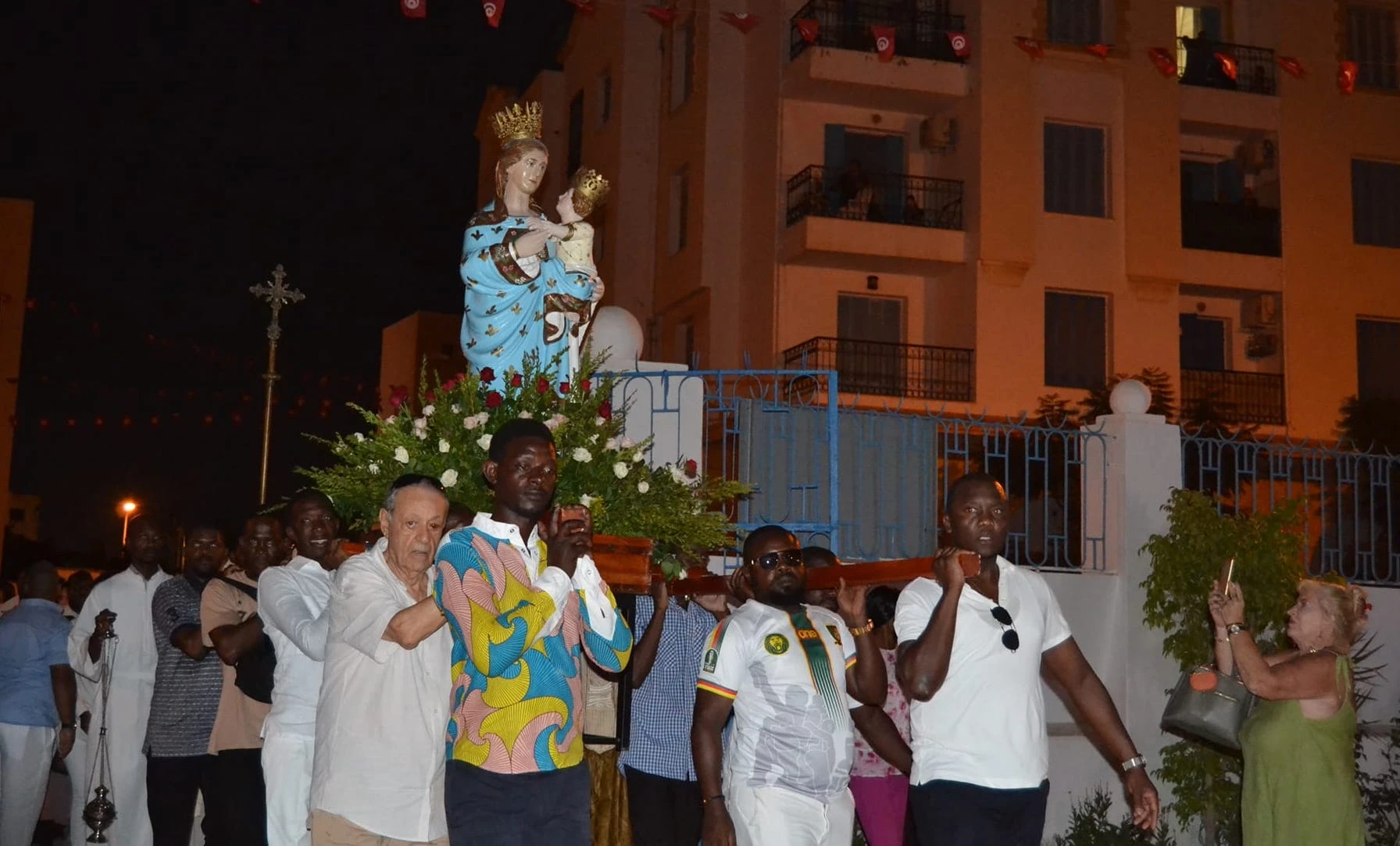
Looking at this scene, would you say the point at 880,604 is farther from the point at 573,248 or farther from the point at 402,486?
the point at 402,486

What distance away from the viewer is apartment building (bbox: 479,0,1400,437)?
25.2 m

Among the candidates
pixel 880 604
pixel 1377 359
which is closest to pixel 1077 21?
pixel 1377 359

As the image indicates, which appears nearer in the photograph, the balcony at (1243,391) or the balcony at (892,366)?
the balcony at (892,366)

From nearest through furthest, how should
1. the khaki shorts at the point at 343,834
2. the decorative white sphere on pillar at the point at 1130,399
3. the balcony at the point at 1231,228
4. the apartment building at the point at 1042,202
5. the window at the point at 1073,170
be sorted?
the khaki shorts at the point at 343,834, the decorative white sphere on pillar at the point at 1130,399, the apartment building at the point at 1042,202, the window at the point at 1073,170, the balcony at the point at 1231,228

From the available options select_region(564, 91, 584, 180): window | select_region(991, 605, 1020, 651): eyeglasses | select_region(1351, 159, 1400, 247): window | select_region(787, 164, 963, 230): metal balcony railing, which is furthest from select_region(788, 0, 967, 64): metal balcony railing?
select_region(991, 605, 1020, 651): eyeglasses

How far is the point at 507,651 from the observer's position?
451 cm

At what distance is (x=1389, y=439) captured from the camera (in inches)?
974

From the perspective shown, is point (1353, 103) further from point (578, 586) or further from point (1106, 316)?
point (578, 586)

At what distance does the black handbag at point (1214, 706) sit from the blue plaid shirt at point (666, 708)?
79.1 inches

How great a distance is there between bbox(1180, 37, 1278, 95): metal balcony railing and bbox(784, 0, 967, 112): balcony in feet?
14.0

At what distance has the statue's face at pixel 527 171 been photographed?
27.2 ft

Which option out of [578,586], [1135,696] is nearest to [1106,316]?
[1135,696]

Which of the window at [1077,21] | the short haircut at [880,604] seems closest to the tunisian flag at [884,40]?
the window at [1077,21]

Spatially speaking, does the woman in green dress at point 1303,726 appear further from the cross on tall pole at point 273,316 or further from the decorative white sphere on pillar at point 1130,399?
the cross on tall pole at point 273,316
